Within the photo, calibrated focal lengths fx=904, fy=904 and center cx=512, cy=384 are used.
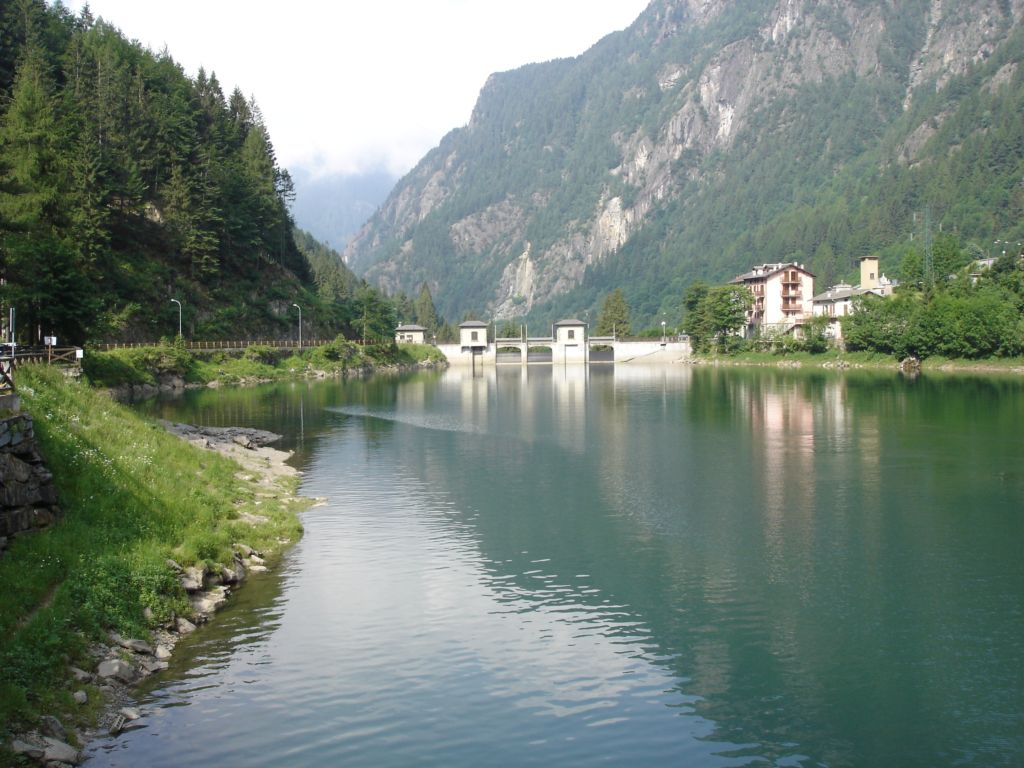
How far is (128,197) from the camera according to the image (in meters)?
99.8

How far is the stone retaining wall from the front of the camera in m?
19.3

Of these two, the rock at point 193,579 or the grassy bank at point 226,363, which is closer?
the rock at point 193,579

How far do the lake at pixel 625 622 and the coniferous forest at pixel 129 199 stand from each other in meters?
29.3

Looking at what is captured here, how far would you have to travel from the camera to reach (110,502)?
23.3 meters

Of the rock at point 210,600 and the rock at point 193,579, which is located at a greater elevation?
the rock at point 193,579

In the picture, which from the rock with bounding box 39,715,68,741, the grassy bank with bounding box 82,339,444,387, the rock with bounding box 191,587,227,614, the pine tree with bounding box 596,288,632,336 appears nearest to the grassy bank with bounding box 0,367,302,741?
the rock with bounding box 39,715,68,741

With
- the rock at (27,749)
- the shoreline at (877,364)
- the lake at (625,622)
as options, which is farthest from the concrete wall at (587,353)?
the rock at (27,749)

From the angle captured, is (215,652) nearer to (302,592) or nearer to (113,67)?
(302,592)

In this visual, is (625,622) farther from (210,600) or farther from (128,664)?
(128,664)

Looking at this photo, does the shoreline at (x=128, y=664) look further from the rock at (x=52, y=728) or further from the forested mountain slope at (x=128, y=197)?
the forested mountain slope at (x=128, y=197)

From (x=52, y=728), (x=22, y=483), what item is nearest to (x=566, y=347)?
(x=22, y=483)

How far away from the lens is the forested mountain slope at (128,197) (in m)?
61.8

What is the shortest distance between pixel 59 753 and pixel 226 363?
88631mm

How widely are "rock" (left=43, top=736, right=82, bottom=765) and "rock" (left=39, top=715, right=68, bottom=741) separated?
14 centimetres
